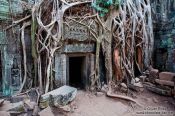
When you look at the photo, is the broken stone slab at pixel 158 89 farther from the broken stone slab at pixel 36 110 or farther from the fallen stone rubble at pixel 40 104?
the broken stone slab at pixel 36 110

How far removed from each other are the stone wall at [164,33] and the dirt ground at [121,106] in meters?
2.34

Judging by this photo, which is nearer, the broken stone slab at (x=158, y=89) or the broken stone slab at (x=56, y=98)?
the broken stone slab at (x=56, y=98)

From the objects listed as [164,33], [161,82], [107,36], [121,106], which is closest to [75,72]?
[107,36]

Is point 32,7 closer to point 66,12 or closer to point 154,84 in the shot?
point 66,12

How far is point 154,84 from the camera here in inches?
244

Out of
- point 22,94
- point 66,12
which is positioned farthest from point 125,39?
point 22,94

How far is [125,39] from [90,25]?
1.46 meters

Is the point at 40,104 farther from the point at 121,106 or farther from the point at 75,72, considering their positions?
the point at 75,72

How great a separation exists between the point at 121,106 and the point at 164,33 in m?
4.17

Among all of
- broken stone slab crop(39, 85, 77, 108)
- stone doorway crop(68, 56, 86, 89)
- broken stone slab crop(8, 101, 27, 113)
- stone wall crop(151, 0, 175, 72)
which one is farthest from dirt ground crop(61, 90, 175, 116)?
stone wall crop(151, 0, 175, 72)

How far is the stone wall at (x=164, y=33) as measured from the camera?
7.40m

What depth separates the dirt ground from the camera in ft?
15.9

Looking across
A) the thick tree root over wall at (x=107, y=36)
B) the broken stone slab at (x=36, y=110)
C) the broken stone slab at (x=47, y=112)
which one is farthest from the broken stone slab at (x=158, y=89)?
the broken stone slab at (x=36, y=110)

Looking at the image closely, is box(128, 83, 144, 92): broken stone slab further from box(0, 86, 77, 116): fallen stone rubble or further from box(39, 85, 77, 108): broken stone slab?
box(39, 85, 77, 108): broken stone slab
